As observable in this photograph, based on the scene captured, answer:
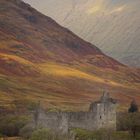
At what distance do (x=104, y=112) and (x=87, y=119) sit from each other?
2.39m

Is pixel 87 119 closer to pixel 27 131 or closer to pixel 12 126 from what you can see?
pixel 27 131

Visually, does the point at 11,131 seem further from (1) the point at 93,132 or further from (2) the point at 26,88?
(2) the point at 26,88

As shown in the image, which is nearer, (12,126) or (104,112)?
(104,112)

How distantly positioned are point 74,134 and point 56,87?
133056 millimetres

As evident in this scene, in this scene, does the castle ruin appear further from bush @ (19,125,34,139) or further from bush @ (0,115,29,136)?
bush @ (0,115,29,136)

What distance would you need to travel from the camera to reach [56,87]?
650 feet

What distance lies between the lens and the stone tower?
69.5m

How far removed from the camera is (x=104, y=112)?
70.4 meters

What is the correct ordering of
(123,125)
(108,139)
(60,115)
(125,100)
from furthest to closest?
(125,100) → (123,125) → (60,115) → (108,139)

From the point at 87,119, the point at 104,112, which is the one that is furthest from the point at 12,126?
the point at 104,112

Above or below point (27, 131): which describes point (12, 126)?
above

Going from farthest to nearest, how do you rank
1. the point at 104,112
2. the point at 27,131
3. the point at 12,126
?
the point at 12,126
the point at 27,131
the point at 104,112

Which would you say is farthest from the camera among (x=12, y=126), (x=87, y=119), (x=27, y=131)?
(x=12, y=126)

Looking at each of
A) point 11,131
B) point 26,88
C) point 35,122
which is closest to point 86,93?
point 26,88
